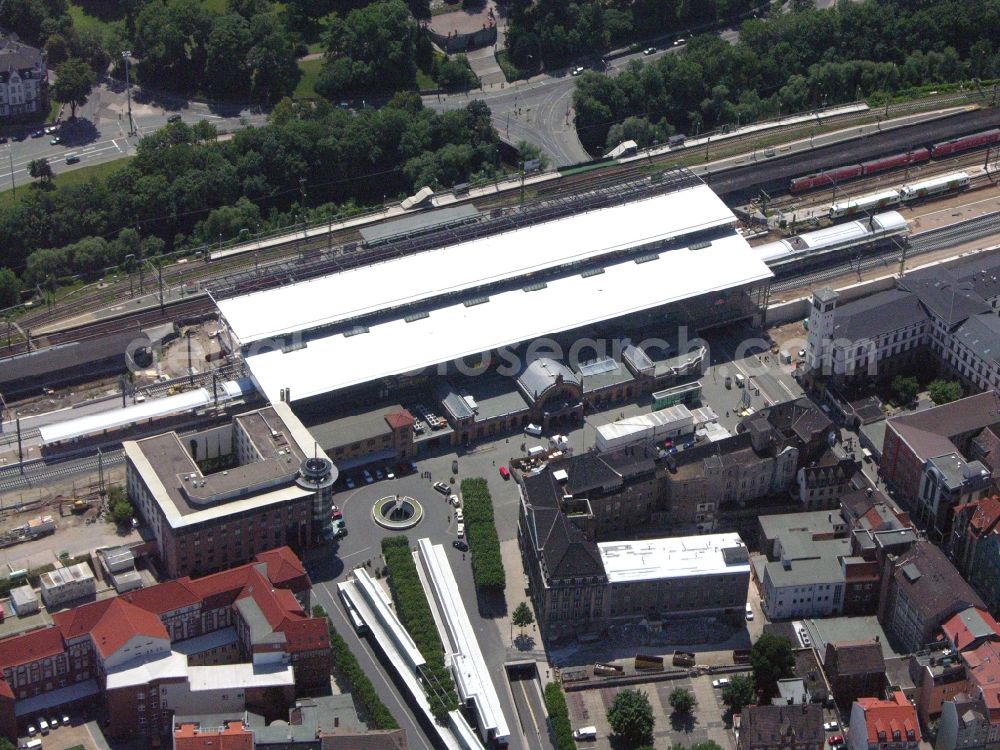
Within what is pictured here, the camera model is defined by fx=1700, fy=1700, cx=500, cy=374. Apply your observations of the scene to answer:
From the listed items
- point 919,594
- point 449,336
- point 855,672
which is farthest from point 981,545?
point 449,336

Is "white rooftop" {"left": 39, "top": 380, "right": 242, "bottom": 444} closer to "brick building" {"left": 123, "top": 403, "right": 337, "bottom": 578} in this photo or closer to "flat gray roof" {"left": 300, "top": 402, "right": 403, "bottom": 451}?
"brick building" {"left": 123, "top": 403, "right": 337, "bottom": 578}

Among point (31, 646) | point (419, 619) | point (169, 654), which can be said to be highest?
point (31, 646)

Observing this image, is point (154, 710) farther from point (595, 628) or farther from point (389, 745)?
point (595, 628)

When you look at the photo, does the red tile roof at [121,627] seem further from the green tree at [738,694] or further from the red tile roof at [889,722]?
the red tile roof at [889,722]

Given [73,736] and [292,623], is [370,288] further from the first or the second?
[73,736]

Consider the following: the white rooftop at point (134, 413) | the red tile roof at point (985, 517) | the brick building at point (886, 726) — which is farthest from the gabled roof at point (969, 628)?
the white rooftop at point (134, 413)
